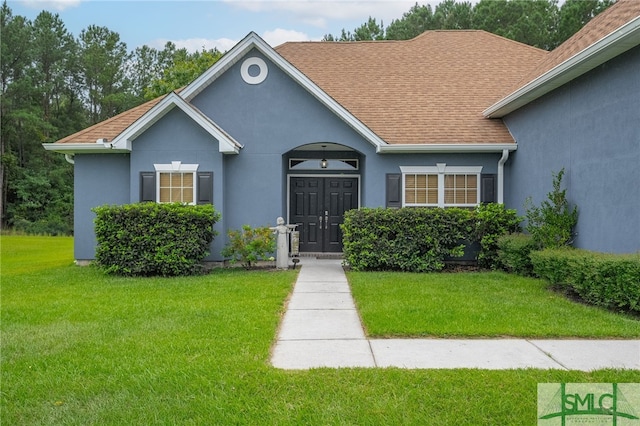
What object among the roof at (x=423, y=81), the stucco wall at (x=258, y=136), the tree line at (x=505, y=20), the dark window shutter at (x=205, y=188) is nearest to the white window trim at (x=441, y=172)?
the roof at (x=423, y=81)

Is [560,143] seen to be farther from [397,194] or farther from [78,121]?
[78,121]

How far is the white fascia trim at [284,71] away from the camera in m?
10.9

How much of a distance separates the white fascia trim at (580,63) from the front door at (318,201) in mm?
4454

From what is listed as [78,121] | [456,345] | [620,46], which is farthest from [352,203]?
[78,121]

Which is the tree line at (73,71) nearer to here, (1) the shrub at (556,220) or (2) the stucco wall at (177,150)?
(2) the stucco wall at (177,150)

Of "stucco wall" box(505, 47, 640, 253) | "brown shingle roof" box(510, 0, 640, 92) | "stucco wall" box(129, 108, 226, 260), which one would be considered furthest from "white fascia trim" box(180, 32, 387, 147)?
"brown shingle roof" box(510, 0, 640, 92)

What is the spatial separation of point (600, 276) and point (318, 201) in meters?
7.70

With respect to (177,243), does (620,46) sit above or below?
above

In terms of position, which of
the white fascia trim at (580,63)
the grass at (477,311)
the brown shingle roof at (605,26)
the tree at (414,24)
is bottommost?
the grass at (477,311)

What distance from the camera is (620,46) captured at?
22.6 feet

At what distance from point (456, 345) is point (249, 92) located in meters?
8.38

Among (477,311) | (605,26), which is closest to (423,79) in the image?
(605,26)

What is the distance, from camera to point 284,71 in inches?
438

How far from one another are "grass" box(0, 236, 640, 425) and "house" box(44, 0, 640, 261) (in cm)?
546
